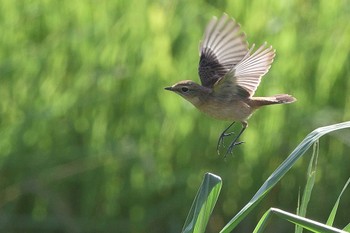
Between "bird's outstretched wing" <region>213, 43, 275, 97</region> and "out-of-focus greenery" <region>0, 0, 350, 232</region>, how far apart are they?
1.83 metres

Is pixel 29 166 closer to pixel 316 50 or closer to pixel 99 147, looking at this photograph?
pixel 99 147

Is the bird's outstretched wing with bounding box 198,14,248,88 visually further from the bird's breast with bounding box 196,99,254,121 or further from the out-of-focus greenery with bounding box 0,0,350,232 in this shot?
the out-of-focus greenery with bounding box 0,0,350,232

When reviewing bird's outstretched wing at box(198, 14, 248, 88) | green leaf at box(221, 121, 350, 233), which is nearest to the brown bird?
bird's outstretched wing at box(198, 14, 248, 88)

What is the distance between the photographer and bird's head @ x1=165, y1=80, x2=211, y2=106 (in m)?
2.30

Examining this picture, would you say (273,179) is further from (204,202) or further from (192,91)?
(192,91)

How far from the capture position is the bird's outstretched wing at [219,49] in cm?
233

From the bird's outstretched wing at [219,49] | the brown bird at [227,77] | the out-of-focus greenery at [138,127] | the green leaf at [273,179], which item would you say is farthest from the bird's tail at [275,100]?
the out-of-focus greenery at [138,127]

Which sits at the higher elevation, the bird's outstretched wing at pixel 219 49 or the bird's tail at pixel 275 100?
the bird's outstretched wing at pixel 219 49

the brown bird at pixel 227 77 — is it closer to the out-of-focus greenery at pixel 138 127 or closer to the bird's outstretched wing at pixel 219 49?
the bird's outstretched wing at pixel 219 49

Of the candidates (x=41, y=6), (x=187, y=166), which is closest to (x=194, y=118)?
(x=187, y=166)

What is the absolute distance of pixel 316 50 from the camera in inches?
173

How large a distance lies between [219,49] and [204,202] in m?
0.84

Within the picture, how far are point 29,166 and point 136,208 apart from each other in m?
Answer: 0.47

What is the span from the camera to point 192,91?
7.68ft
